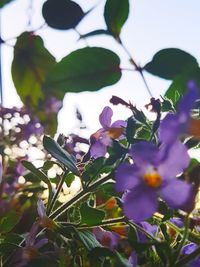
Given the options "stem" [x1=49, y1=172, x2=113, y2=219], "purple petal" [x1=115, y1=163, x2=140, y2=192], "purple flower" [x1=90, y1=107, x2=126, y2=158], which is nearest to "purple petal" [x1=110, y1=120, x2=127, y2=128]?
"purple flower" [x1=90, y1=107, x2=126, y2=158]

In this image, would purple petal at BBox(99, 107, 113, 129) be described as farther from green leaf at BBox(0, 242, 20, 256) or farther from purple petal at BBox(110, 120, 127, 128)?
green leaf at BBox(0, 242, 20, 256)

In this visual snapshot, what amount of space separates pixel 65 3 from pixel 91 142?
0.20m

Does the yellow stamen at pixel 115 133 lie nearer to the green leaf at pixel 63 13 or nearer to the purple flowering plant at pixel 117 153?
the purple flowering plant at pixel 117 153

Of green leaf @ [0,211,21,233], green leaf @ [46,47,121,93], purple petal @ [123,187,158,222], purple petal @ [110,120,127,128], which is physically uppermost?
green leaf @ [46,47,121,93]

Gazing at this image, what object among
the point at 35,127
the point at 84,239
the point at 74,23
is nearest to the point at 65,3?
the point at 74,23

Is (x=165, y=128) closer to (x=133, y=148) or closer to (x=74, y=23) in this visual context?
(x=133, y=148)

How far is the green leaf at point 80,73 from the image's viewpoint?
49cm

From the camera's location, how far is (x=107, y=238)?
2.07 ft

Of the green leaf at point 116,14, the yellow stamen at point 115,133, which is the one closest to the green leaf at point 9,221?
the yellow stamen at point 115,133

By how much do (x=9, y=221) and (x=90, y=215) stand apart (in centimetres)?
15

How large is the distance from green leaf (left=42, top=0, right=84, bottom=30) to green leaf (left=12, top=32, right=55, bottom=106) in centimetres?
8

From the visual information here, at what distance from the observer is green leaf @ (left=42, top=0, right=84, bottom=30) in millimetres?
498

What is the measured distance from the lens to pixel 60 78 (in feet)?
1.60

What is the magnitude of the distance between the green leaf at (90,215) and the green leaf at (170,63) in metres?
0.22
